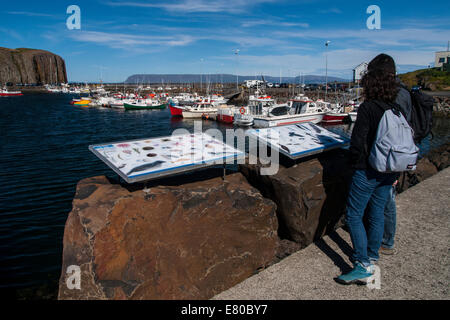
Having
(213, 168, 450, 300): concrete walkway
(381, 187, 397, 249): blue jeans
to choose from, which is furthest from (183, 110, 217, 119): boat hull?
(381, 187, 397, 249): blue jeans

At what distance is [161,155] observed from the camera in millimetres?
4133

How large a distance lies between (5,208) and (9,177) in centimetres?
397

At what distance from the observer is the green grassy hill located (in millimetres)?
46625

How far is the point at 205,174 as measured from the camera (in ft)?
15.6

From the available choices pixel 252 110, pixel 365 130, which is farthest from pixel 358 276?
pixel 252 110

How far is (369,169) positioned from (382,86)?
0.87m

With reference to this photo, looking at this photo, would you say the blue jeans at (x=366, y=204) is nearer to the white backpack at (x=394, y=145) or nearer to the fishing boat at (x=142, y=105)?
the white backpack at (x=394, y=145)

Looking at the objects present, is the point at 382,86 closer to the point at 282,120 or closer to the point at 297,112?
the point at 282,120

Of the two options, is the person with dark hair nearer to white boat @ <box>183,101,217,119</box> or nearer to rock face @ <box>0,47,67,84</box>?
white boat @ <box>183,101,217,119</box>

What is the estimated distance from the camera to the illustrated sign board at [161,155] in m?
3.63

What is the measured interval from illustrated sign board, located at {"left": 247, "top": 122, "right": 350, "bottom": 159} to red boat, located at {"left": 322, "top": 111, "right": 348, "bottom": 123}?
94.2ft

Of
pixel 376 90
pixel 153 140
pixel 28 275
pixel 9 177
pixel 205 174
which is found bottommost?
pixel 28 275
